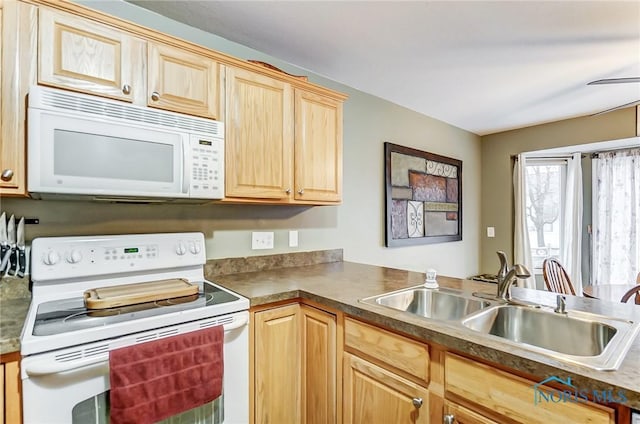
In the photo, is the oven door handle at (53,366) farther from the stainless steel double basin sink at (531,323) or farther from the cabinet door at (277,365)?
the stainless steel double basin sink at (531,323)

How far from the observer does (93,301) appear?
1195 mm

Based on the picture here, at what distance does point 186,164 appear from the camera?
1.44m

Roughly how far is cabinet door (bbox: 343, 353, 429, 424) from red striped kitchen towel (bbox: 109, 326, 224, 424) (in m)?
0.54

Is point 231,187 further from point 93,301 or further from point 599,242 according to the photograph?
point 599,242

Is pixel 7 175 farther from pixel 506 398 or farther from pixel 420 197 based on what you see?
pixel 420 197

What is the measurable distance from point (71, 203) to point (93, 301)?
1.76 ft

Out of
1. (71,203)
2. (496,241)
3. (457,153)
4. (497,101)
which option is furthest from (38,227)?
(496,241)

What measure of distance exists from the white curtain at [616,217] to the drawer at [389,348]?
Result: 11.5ft

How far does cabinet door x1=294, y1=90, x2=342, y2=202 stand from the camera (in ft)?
6.26

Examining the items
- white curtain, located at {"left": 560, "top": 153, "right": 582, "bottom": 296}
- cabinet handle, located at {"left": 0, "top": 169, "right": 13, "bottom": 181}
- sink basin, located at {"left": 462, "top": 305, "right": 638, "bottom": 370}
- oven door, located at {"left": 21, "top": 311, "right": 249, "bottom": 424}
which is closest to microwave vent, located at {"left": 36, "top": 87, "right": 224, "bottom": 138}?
cabinet handle, located at {"left": 0, "top": 169, "right": 13, "bottom": 181}

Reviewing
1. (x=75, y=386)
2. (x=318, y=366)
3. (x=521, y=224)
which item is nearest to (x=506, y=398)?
(x=318, y=366)

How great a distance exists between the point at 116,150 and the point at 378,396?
4.65ft

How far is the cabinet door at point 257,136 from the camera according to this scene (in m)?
1.64

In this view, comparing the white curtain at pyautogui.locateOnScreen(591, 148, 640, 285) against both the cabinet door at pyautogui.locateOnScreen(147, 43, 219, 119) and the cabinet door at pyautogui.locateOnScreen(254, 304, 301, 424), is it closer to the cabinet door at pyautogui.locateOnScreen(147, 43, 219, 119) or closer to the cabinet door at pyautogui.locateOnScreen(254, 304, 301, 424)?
the cabinet door at pyautogui.locateOnScreen(254, 304, 301, 424)
